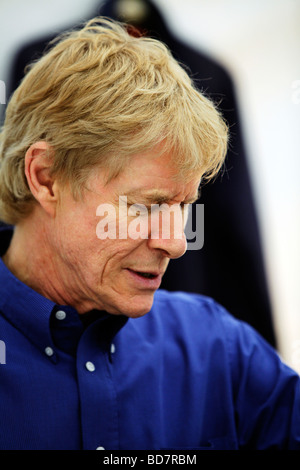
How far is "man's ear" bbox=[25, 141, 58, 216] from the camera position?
110 centimetres

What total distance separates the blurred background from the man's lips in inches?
29.0

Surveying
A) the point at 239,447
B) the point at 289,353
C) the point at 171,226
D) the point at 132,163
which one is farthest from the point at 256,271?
the point at 132,163

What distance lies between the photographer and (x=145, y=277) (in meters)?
1.14

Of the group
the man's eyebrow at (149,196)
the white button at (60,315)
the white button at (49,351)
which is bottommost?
the white button at (49,351)

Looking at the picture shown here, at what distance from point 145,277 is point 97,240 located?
148 mm

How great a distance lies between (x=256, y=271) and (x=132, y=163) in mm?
995

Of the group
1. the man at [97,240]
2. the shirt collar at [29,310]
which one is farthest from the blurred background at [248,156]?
the shirt collar at [29,310]

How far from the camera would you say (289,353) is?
6.25ft

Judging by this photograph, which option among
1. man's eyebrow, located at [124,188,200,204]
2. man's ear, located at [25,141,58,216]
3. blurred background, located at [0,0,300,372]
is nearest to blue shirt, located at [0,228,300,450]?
man's ear, located at [25,141,58,216]

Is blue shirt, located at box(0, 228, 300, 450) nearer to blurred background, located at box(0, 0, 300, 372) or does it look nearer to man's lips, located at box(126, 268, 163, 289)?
man's lips, located at box(126, 268, 163, 289)

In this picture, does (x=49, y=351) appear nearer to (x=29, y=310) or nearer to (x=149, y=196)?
(x=29, y=310)

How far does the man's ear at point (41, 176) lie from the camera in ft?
3.60

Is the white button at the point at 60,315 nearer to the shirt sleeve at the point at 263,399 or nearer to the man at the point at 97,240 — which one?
the man at the point at 97,240

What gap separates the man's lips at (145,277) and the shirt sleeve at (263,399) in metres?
0.35
